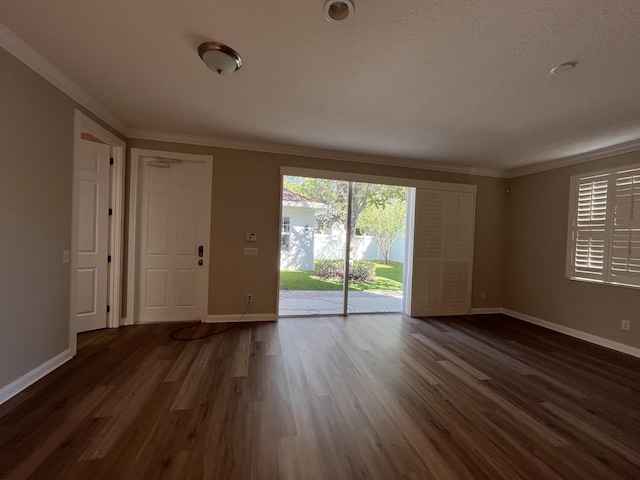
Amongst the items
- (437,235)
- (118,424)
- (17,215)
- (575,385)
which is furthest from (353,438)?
(437,235)

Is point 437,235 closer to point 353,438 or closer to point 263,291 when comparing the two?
point 263,291

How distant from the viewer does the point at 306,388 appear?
7.36 feet

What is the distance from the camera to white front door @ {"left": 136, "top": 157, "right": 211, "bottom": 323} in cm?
363

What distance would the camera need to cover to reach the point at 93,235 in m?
3.22

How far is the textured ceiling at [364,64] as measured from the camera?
1503 mm

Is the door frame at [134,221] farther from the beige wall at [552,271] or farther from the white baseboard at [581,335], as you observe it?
the white baseboard at [581,335]

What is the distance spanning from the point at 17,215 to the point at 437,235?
4.92m

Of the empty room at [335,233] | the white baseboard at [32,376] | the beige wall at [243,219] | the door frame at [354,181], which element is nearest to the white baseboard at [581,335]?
the empty room at [335,233]

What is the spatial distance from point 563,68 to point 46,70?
386 cm

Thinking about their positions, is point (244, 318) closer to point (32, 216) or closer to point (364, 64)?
point (32, 216)

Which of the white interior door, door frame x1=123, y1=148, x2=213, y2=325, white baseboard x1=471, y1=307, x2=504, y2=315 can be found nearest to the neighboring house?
door frame x1=123, y1=148, x2=213, y2=325

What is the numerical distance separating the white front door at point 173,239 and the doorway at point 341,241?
4.17ft

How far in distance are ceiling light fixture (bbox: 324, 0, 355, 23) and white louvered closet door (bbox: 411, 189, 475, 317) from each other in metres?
3.27

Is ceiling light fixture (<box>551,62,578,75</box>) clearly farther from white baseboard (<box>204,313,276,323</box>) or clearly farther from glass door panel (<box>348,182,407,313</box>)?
white baseboard (<box>204,313,276,323</box>)
